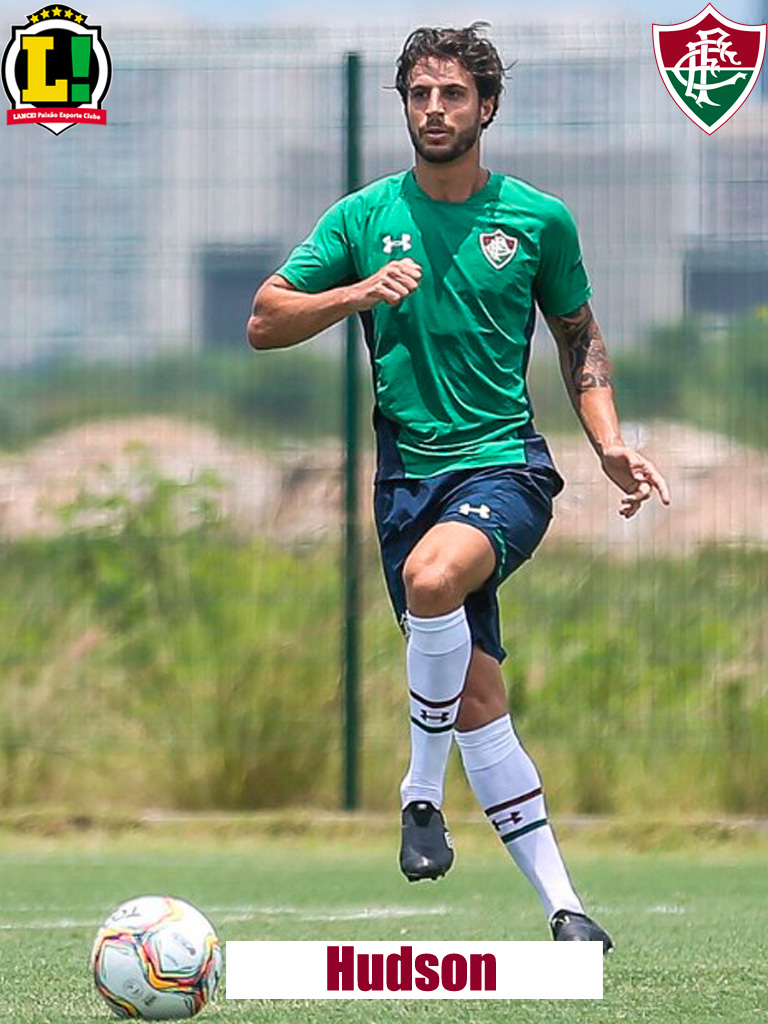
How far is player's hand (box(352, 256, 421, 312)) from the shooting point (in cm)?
558

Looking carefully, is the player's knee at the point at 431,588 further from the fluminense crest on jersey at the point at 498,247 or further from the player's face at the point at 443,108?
the player's face at the point at 443,108

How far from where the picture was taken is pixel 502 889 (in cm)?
879

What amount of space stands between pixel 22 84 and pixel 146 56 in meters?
0.99

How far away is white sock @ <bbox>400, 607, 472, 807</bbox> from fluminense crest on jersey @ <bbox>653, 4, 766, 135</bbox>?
5708mm

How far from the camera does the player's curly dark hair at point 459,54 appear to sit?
5.98 m

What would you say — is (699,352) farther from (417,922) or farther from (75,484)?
(417,922)

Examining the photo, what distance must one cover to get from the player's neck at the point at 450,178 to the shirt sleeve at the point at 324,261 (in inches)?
9.3

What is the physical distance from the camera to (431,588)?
5734 millimetres

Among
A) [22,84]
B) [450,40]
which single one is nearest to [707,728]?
[22,84]

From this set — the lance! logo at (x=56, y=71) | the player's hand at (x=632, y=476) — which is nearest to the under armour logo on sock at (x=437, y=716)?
the player's hand at (x=632, y=476)

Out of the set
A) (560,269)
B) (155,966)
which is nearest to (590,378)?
(560,269)

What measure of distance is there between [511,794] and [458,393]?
3.38ft

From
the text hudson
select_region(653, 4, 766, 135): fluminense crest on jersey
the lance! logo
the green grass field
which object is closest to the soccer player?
the green grass field

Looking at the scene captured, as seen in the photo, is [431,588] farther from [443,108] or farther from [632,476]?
[443,108]
